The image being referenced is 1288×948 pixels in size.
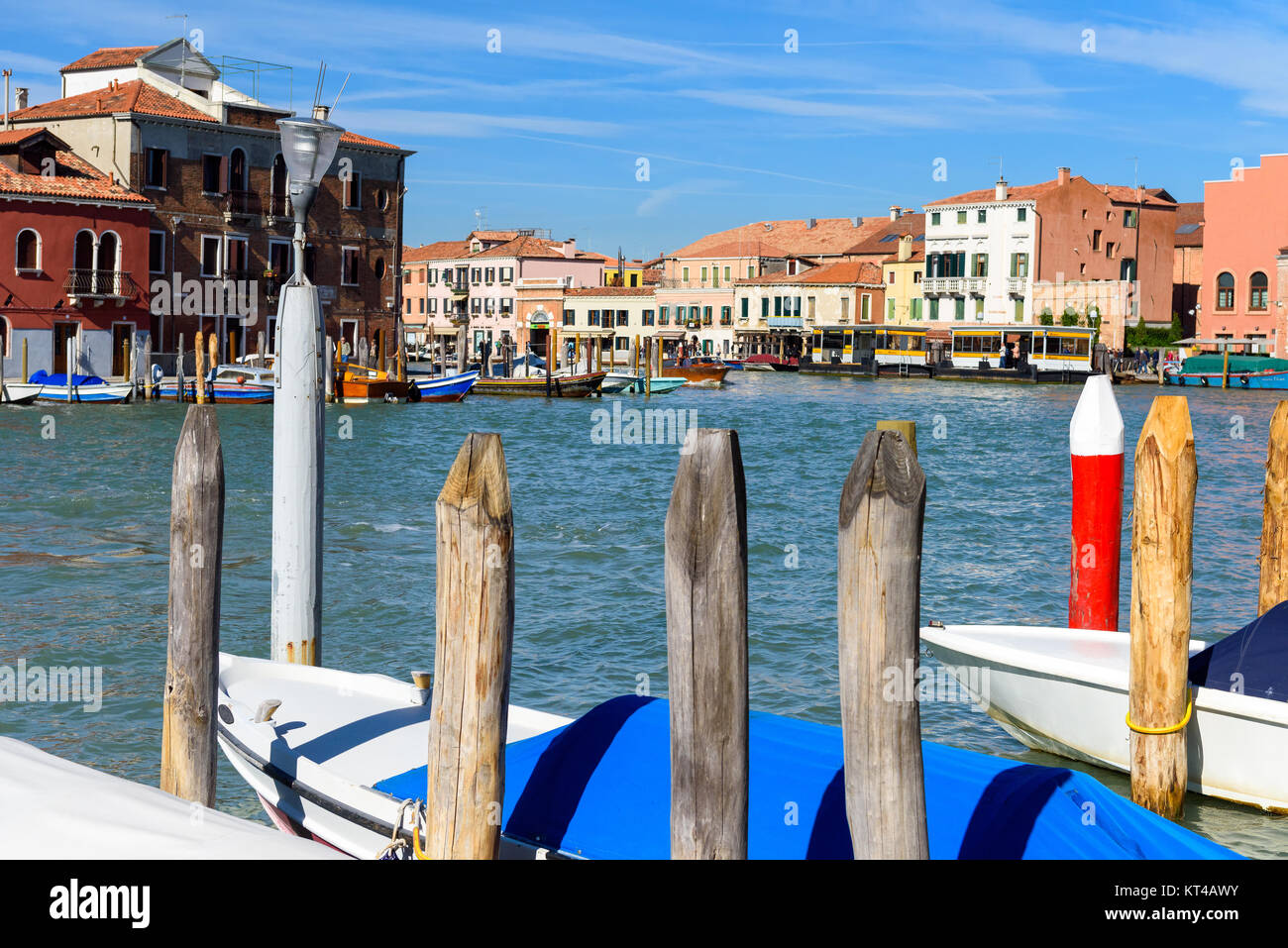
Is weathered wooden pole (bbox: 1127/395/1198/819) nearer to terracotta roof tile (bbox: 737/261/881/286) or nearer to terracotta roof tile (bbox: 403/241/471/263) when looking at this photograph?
terracotta roof tile (bbox: 737/261/881/286)

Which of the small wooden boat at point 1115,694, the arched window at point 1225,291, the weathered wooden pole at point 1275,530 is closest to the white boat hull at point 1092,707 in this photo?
A: the small wooden boat at point 1115,694

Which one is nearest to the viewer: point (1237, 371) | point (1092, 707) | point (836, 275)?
point (1092, 707)

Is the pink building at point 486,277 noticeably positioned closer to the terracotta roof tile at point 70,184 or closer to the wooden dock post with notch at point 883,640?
the terracotta roof tile at point 70,184

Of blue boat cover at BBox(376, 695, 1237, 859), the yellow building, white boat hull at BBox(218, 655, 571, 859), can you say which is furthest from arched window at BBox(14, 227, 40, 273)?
the yellow building

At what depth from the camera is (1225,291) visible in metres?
60.3

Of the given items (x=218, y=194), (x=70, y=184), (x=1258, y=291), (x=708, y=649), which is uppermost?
(x=218, y=194)

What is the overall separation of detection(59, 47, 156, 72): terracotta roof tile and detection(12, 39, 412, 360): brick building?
0.07 metres

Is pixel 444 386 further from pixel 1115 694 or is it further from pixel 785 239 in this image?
pixel 785 239

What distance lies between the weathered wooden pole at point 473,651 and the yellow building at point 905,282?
6910cm

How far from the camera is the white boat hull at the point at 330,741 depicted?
4645 mm

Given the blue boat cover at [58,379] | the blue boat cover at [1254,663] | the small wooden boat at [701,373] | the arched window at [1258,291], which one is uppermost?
the arched window at [1258,291]

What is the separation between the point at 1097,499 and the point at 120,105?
39422 millimetres

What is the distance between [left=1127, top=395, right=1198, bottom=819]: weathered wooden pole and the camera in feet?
19.3

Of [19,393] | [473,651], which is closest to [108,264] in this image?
[19,393]
